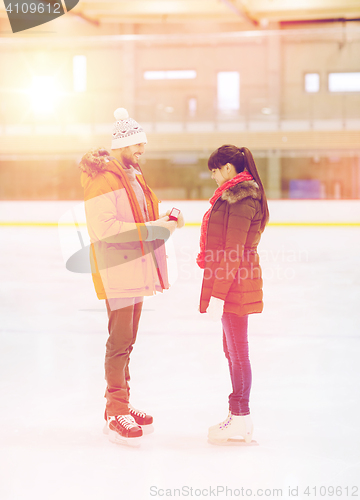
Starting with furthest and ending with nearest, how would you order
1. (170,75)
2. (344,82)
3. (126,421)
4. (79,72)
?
(79,72) → (170,75) → (344,82) → (126,421)

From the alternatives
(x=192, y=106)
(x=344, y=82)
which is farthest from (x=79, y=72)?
(x=344, y=82)

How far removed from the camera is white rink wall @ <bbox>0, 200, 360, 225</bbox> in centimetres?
1232

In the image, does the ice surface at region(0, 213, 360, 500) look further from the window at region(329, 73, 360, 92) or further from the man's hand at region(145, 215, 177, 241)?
the window at region(329, 73, 360, 92)

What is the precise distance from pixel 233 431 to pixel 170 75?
1540 cm

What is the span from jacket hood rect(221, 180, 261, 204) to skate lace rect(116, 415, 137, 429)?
0.91m

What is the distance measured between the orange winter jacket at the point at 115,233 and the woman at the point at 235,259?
225 millimetres

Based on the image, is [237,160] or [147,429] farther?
[147,429]

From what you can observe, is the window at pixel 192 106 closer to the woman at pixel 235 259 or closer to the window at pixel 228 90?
the window at pixel 228 90

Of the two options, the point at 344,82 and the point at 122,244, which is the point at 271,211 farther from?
the point at 122,244

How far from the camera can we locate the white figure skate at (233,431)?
7.32 ft


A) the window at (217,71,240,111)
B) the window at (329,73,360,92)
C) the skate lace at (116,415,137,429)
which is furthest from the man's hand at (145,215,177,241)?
the window at (329,73,360,92)

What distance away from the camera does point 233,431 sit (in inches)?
88.3

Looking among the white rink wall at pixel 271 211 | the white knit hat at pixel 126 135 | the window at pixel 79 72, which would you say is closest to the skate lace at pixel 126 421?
the white knit hat at pixel 126 135

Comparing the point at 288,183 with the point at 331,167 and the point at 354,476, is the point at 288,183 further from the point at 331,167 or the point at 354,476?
the point at 354,476
